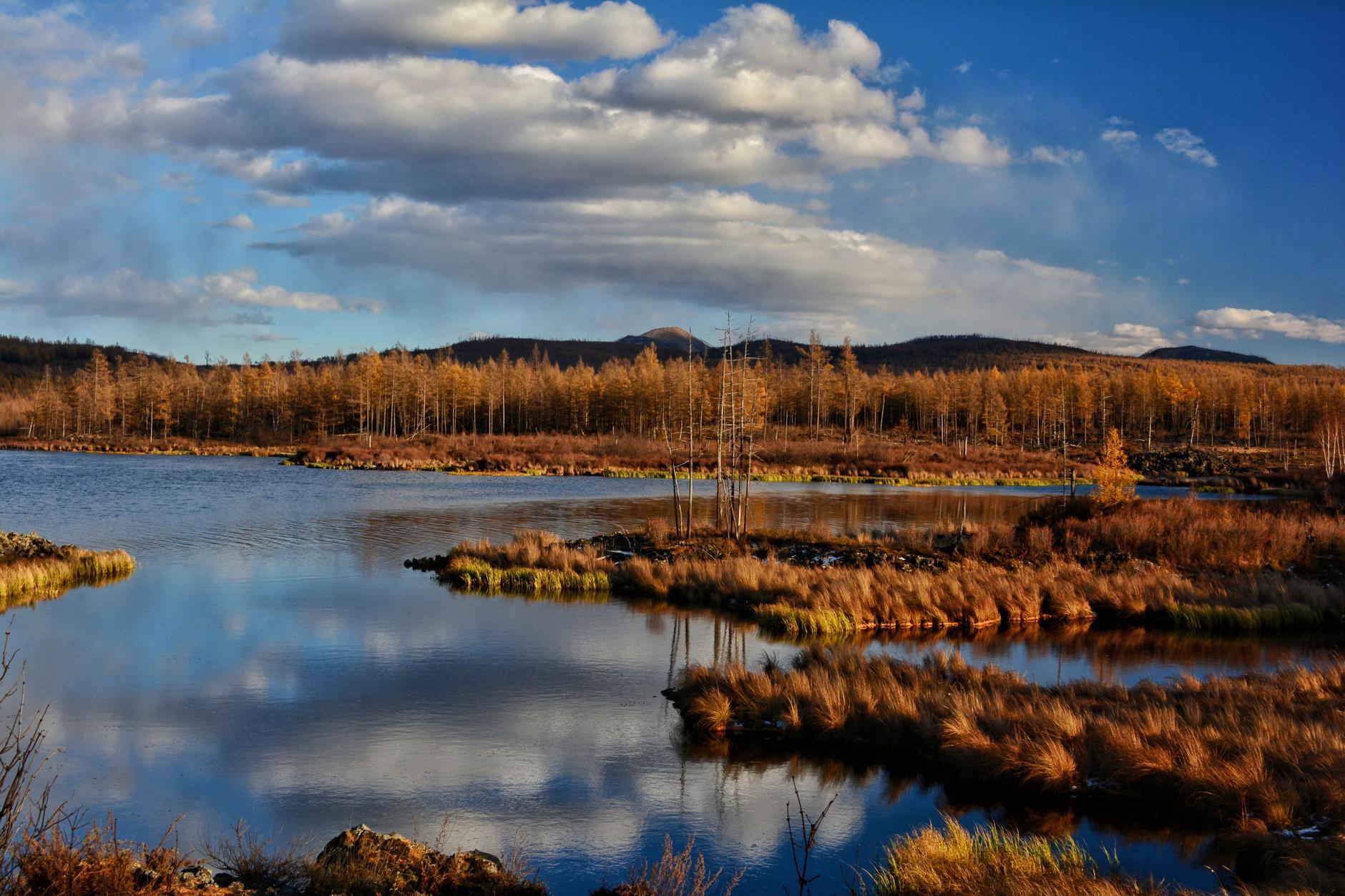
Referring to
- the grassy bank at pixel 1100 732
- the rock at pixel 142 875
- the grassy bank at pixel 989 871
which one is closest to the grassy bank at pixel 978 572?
the grassy bank at pixel 1100 732

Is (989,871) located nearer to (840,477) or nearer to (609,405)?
(840,477)

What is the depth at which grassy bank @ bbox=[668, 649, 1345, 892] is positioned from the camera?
31.8 ft

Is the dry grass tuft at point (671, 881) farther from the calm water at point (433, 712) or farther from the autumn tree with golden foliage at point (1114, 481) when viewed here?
the autumn tree with golden foliage at point (1114, 481)

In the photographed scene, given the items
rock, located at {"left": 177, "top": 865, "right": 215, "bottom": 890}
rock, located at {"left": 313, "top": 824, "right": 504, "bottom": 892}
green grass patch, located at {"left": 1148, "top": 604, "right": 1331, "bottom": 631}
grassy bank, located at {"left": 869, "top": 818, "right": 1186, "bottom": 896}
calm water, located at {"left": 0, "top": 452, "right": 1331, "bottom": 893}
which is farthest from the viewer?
green grass patch, located at {"left": 1148, "top": 604, "right": 1331, "bottom": 631}

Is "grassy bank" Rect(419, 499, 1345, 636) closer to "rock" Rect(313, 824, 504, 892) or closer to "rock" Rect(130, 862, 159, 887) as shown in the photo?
"rock" Rect(313, 824, 504, 892)

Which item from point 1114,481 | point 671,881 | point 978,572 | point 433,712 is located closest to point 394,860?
point 671,881

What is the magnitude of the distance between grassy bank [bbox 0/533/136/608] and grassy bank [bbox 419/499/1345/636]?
759 centimetres

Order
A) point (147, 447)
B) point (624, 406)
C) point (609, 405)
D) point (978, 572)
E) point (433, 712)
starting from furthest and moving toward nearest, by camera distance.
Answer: point (609, 405) < point (624, 406) < point (147, 447) < point (978, 572) < point (433, 712)

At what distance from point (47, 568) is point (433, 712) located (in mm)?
14673

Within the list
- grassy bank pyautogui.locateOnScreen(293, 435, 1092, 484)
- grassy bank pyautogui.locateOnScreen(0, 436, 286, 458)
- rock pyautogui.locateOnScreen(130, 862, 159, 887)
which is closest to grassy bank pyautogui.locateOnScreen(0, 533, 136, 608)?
rock pyautogui.locateOnScreen(130, 862, 159, 887)

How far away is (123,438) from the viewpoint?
103188 millimetres

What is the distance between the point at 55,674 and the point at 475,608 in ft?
28.2

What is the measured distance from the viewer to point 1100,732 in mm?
11883

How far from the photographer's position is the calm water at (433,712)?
10.1 meters
